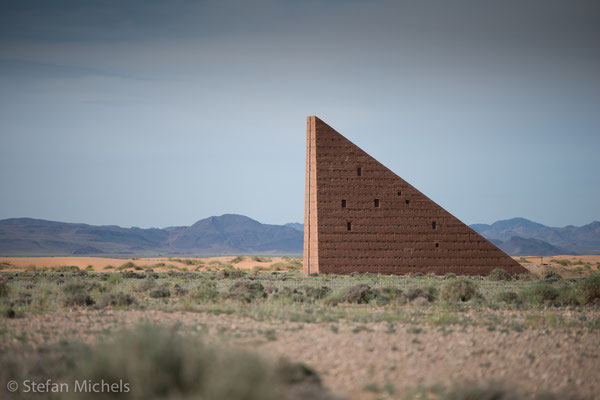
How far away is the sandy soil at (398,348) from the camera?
26.3 feet

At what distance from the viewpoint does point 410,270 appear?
30469 millimetres

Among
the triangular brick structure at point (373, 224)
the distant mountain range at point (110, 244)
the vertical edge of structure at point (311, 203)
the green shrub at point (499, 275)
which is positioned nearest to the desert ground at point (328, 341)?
the green shrub at point (499, 275)

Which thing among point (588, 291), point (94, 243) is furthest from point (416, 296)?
point (94, 243)

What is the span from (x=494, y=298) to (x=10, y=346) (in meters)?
14.5

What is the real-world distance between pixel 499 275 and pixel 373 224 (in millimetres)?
7087

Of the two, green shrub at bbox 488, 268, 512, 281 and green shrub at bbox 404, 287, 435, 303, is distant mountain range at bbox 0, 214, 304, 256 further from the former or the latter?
green shrub at bbox 404, 287, 435, 303

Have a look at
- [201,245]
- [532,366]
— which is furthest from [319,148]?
[201,245]

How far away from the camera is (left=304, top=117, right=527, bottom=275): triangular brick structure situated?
30.1m

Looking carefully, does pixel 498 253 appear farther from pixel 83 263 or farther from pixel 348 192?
pixel 83 263

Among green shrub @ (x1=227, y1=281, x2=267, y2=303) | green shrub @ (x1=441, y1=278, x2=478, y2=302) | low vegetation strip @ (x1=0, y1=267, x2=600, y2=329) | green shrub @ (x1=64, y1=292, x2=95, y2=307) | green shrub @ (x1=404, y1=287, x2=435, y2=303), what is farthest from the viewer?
green shrub @ (x1=441, y1=278, x2=478, y2=302)

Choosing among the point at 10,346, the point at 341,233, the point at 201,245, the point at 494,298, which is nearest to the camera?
the point at 10,346

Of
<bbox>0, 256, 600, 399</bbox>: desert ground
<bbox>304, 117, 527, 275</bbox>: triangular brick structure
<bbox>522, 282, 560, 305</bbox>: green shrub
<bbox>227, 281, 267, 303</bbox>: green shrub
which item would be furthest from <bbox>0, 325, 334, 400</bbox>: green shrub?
<bbox>304, 117, 527, 275</bbox>: triangular brick structure

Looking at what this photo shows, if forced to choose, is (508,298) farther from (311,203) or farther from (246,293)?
(311,203)

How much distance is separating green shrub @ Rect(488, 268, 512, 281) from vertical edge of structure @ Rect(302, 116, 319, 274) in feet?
30.2
